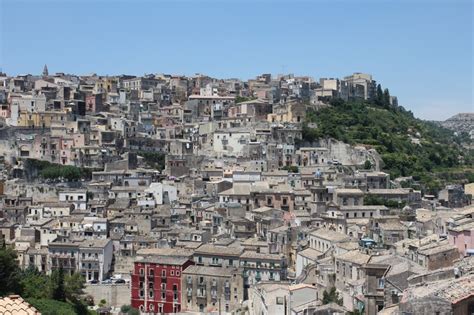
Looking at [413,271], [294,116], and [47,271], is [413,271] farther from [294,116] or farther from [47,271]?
[294,116]

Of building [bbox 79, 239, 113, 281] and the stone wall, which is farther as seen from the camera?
building [bbox 79, 239, 113, 281]

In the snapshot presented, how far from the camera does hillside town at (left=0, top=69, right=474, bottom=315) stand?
26.5 meters

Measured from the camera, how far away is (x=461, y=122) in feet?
552

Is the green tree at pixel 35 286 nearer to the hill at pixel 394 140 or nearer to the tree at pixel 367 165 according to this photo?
the tree at pixel 367 165

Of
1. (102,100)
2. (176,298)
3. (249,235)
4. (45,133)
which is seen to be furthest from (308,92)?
(176,298)

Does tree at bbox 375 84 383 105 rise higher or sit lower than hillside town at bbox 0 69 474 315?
higher

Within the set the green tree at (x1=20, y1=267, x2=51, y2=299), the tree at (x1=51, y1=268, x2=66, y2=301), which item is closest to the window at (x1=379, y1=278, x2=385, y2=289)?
the tree at (x1=51, y1=268, x2=66, y2=301)

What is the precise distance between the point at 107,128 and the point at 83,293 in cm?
2360

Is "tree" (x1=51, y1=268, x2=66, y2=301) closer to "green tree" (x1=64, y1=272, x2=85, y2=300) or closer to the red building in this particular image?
"green tree" (x1=64, y1=272, x2=85, y2=300)

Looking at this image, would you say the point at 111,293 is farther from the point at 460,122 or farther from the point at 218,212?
the point at 460,122

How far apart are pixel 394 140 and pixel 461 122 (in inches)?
4414

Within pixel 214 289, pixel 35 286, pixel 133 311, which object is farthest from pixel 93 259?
pixel 214 289

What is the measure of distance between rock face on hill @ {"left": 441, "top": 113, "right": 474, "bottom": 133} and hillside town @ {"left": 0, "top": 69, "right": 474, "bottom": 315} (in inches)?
3713

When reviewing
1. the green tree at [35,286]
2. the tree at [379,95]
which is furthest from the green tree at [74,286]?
Answer: the tree at [379,95]
